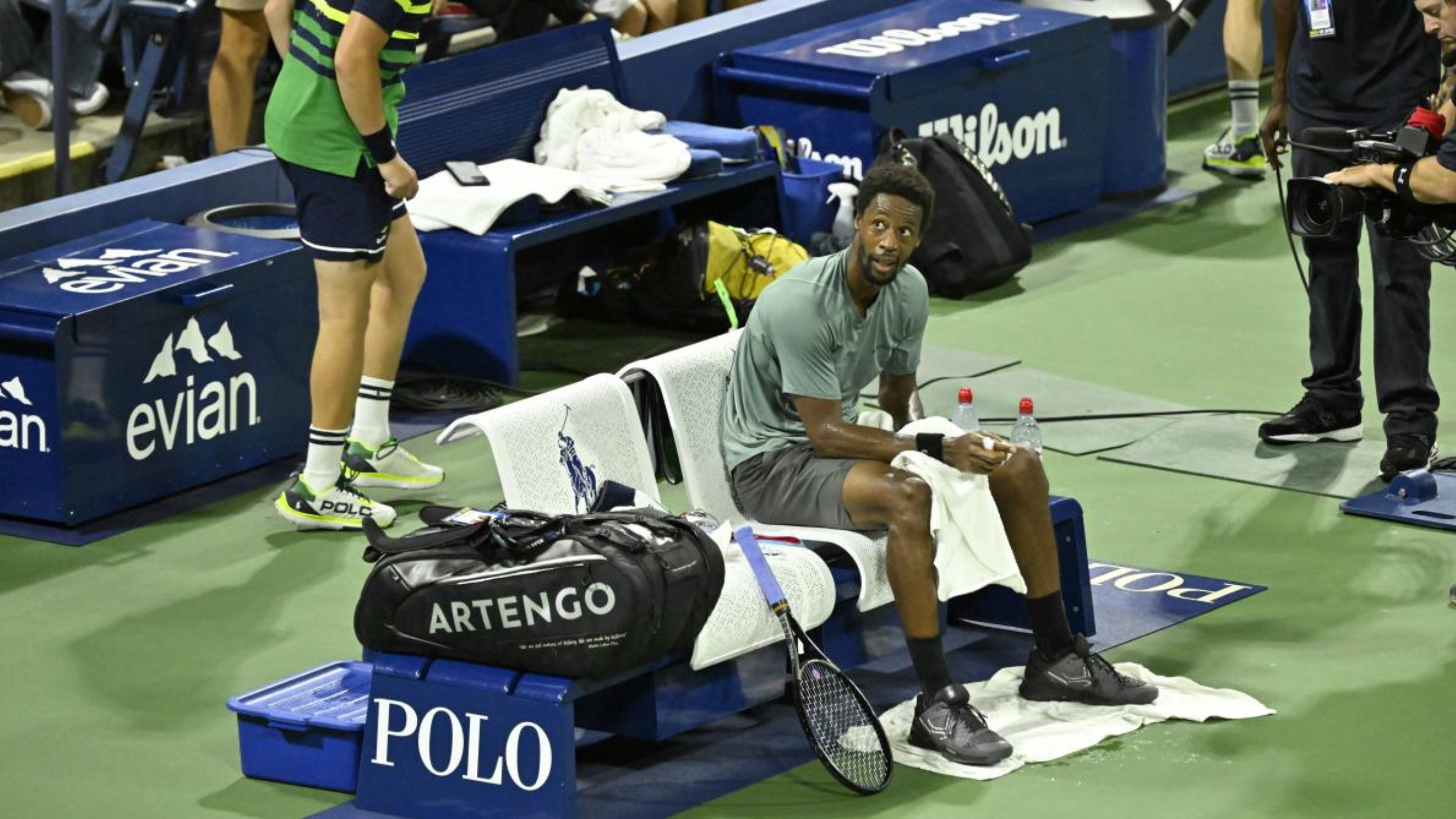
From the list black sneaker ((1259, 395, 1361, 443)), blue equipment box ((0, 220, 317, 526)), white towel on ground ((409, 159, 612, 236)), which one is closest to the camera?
blue equipment box ((0, 220, 317, 526))

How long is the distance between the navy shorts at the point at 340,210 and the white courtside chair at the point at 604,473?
1.46m

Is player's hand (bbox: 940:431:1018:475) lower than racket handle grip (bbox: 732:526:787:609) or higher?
higher

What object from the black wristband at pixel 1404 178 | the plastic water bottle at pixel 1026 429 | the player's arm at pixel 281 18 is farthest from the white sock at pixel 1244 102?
the player's arm at pixel 281 18

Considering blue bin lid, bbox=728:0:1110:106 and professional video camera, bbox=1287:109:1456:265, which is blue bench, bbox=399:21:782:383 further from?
professional video camera, bbox=1287:109:1456:265

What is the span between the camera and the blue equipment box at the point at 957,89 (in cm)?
1084

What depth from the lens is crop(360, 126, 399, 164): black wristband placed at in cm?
763

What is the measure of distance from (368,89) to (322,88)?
8.2 inches

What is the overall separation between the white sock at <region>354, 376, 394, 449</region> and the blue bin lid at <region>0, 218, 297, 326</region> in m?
0.54

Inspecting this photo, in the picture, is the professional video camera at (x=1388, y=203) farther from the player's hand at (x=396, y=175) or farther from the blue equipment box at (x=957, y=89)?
the blue equipment box at (x=957, y=89)

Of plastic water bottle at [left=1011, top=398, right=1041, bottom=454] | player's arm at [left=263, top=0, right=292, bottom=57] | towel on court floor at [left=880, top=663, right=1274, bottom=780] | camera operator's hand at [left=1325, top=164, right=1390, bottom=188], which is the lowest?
towel on court floor at [left=880, top=663, right=1274, bottom=780]

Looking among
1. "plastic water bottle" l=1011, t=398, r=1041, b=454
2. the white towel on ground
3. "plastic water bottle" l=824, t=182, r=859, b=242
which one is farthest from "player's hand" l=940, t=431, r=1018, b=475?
"plastic water bottle" l=824, t=182, r=859, b=242

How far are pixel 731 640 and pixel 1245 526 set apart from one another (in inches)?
97.2

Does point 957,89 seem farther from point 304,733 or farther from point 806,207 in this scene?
point 304,733

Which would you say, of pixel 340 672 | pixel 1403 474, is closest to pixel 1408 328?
pixel 1403 474
